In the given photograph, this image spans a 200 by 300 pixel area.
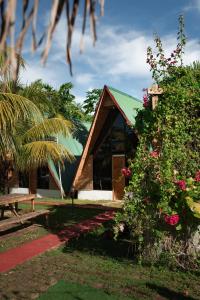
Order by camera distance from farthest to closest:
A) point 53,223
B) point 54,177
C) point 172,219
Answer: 1. point 54,177
2. point 53,223
3. point 172,219

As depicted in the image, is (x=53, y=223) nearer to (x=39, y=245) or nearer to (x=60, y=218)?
(x=60, y=218)

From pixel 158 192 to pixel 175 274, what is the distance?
149 cm

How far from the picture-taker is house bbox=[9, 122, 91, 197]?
20781mm

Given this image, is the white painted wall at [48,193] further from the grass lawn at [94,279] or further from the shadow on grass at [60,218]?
the grass lawn at [94,279]

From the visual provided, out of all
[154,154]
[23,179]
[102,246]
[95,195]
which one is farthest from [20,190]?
[154,154]

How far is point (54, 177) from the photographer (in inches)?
803

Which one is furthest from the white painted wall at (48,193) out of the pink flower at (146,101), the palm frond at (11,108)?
the pink flower at (146,101)

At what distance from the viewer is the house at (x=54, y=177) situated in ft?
68.2

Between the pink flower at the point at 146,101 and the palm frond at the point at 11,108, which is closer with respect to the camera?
the pink flower at the point at 146,101

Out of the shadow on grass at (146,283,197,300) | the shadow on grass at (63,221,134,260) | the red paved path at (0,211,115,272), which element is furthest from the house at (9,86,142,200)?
the shadow on grass at (146,283,197,300)

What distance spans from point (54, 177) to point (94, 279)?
46.9ft

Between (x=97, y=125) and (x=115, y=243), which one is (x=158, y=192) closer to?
(x=115, y=243)

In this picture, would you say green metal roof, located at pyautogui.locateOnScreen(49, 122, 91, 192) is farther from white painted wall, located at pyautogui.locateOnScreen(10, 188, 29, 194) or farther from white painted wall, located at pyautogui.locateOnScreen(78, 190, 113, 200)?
white painted wall, located at pyautogui.locateOnScreen(10, 188, 29, 194)

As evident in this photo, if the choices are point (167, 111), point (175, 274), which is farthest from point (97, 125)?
point (175, 274)
